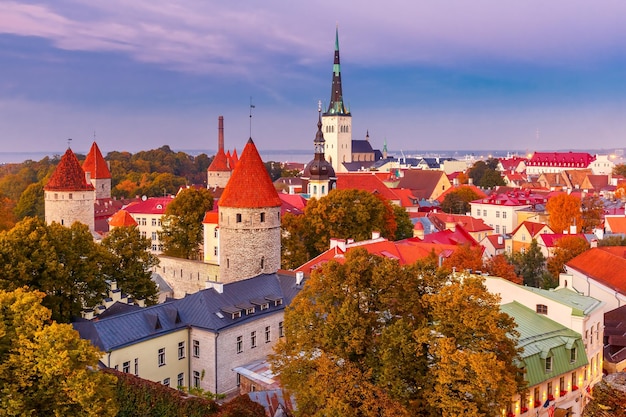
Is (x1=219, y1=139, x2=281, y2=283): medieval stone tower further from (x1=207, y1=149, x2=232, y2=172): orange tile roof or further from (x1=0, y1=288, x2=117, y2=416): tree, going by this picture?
(x1=207, y1=149, x2=232, y2=172): orange tile roof

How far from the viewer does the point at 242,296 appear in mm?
27859

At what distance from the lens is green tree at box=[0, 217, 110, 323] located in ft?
84.8

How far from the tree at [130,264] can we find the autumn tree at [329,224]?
10970 mm

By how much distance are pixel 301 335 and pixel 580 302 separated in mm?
13032

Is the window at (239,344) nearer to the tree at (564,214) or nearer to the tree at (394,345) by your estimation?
A: the tree at (394,345)

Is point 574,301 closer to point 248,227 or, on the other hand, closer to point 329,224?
point 248,227

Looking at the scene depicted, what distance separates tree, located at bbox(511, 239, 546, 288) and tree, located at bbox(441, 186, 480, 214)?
35.0 meters

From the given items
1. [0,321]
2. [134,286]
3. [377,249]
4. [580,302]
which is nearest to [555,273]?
[377,249]

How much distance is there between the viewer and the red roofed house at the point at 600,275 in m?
32.5

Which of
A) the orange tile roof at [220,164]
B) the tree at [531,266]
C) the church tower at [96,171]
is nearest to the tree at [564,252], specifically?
the tree at [531,266]

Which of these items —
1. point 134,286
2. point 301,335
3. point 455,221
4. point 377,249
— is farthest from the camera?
point 455,221

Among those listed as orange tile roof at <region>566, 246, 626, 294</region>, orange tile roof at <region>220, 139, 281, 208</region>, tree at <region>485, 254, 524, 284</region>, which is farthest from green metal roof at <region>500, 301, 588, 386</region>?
orange tile roof at <region>220, 139, 281, 208</region>

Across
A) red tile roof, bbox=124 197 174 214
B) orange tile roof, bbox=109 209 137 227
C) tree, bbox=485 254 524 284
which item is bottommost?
tree, bbox=485 254 524 284

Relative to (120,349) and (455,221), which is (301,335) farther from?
(455,221)
